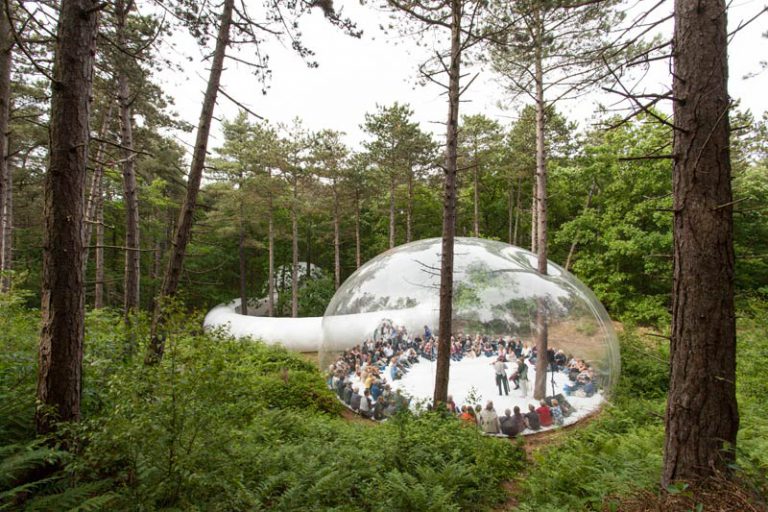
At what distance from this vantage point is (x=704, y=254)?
297 cm

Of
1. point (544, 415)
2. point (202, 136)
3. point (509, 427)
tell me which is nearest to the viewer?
point (202, 136)

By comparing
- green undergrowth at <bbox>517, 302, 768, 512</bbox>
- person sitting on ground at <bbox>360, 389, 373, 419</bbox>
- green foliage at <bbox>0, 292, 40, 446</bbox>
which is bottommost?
person sitting on ground at <bbox>360, 389, 373, 419</bbox>

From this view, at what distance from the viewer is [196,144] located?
20.2 ft

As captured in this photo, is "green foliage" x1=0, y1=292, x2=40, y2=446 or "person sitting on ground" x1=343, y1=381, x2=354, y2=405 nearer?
"green foliage" x1=0, y1=292, x2=40, y2=446

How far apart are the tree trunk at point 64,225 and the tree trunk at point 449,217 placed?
17.8 feet

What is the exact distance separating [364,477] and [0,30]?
29.0 feet

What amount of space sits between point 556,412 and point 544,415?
0.31m

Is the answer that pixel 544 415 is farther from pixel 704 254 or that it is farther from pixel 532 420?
pixel 704 254

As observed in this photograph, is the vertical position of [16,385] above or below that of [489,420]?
above

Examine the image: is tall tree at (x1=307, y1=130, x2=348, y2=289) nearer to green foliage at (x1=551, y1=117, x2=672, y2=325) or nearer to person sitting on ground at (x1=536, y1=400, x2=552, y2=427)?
green foliage at (x1=551, y1=117, x2=672, y2=325)

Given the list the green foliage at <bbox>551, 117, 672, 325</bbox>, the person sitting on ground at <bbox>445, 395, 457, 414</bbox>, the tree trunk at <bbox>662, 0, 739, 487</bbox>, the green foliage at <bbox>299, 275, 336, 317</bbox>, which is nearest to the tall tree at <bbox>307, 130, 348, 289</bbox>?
the green foliage at <bbox>299, 275, 336, 317</bbox>

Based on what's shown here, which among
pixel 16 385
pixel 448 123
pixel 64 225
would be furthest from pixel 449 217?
pixel 16 385

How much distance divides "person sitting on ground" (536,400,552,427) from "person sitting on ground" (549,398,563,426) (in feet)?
0.29

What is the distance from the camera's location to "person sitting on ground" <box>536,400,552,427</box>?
23.9ft
